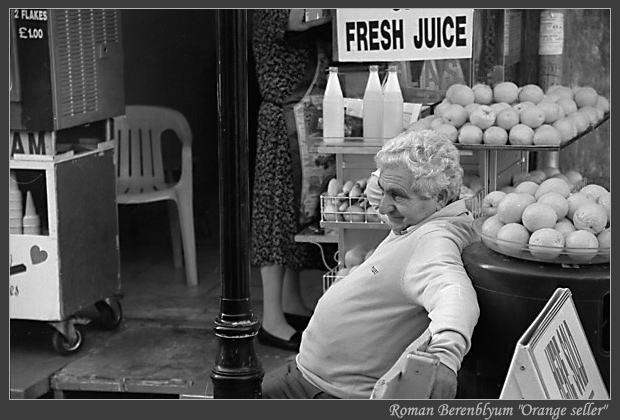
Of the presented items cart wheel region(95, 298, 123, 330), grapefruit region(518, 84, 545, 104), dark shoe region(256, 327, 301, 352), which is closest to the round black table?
grapefruit region(518, 84, 545, 104)

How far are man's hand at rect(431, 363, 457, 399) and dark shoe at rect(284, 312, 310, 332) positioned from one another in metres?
2.96

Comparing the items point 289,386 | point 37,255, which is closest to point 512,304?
point 289,386

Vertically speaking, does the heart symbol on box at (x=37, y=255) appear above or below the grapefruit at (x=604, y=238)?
below

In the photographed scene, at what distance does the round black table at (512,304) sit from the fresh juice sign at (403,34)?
182cm

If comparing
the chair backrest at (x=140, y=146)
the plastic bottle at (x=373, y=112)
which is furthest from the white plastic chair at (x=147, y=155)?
the plastic bottle at (x=373, y=112)

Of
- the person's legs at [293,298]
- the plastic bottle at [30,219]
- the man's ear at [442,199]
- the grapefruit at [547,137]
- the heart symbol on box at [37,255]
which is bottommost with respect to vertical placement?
the person's legs at [293,298]

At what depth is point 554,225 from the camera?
3.13m

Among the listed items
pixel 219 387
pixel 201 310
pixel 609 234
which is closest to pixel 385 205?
pixel 609 234

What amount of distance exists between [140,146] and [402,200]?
146 inches

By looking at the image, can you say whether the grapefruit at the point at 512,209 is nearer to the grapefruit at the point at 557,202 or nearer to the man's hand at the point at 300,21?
the grapefruit at the point at 557,202

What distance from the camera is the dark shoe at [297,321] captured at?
5.64 m

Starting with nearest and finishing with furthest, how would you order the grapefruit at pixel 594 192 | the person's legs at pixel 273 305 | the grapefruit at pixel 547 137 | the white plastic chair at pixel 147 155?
the grapefruit at pixel 594 192
the grapefruit at pixel 547 137
the person's legs at pixel 273 305
the white plastic chair at pixel 147 155

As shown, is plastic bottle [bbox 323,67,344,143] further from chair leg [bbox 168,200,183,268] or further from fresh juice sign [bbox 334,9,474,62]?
chair leg [bbox 168,200,183,268]

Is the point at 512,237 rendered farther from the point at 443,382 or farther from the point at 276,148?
the point at 276,148
